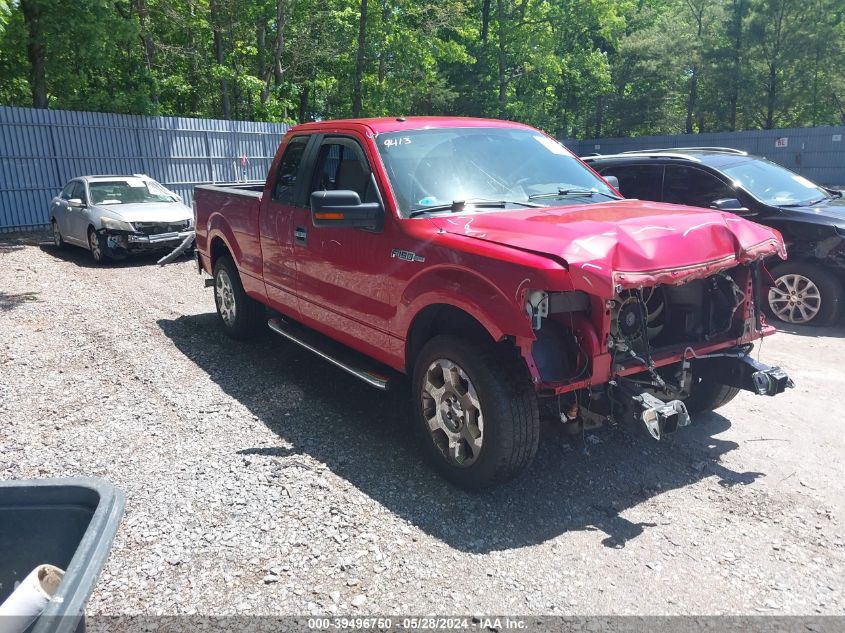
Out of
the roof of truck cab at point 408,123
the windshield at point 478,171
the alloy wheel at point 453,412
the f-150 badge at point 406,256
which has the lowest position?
the alloy wheel at point 453,412

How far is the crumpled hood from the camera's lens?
3309 mm

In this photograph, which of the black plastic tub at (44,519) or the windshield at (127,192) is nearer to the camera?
the black plastic tub at (44,519)

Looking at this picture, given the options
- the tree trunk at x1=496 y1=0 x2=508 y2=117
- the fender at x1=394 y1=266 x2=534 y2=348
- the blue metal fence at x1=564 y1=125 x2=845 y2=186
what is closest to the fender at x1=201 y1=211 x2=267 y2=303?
the fender at x1=394 y1=266 x2=534 y2=348

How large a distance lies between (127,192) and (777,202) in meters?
11.0

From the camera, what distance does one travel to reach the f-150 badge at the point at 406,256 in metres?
4.00

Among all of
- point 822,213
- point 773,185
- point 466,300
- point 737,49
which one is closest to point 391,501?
point 466,300

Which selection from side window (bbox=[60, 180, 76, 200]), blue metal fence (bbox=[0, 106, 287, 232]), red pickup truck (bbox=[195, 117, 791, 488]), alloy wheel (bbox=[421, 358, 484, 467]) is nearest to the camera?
red pickup truck (bbox=[195, 117, 791, 488])

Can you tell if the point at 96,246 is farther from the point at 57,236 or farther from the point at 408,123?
the point at 408,123

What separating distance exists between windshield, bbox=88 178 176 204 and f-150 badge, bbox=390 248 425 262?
1005cm

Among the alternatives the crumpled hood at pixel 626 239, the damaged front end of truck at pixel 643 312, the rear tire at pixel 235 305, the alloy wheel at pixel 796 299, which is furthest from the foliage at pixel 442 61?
the damaged front end of truck at pixel 643 312

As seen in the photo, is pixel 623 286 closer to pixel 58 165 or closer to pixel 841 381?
pixel 841 381

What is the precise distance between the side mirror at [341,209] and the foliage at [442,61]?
1653 centimetres

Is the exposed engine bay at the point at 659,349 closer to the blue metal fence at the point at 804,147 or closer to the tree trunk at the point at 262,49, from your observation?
the blue metal fence at the point at 804,147

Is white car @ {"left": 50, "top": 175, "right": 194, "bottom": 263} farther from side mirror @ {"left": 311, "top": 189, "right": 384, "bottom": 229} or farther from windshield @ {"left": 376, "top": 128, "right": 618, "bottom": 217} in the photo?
side mirror @ {"left": 311, "top": 189, "right": 384, "bottom": 229}
